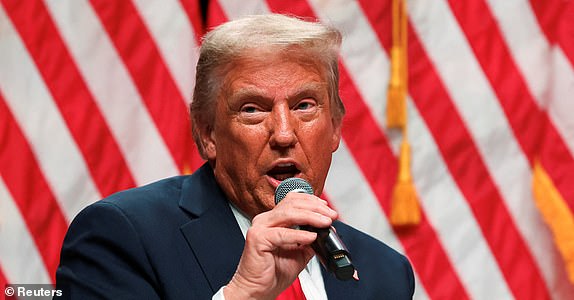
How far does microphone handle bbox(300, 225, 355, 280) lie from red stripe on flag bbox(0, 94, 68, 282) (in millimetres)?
1929

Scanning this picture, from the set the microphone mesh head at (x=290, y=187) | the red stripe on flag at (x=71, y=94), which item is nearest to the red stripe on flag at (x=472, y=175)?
the red stripe on flag at (x=71, y=94)

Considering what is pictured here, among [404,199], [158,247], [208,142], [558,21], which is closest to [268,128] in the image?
[208,142]

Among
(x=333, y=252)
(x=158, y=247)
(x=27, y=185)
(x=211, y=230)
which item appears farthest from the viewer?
(x=27, y=185)

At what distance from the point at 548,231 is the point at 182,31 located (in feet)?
4.67

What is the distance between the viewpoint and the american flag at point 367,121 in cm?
352

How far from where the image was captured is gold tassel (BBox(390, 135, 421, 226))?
344 centimetres

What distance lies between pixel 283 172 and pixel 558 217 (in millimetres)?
1583

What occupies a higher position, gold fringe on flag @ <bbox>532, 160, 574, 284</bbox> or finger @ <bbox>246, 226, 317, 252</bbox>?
finger @ <bbox>246, 226, 317, 252</bbox>

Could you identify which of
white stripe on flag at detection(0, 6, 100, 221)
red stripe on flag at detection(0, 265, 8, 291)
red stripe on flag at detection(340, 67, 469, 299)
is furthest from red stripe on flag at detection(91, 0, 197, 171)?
red stripe on flag at detection(0, 265, 8, 291)

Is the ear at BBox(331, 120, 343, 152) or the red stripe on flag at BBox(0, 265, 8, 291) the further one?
the red stripe on flag at BBox(0, 265, 8, 291)

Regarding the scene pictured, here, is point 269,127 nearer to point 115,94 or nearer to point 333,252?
point 333,252

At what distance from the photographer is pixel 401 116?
11.4 feet

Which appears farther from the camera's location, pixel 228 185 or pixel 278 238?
pixel 228 185

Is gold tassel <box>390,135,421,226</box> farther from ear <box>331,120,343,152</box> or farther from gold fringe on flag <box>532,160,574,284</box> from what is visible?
ear <box>331,120,343,152</box>
